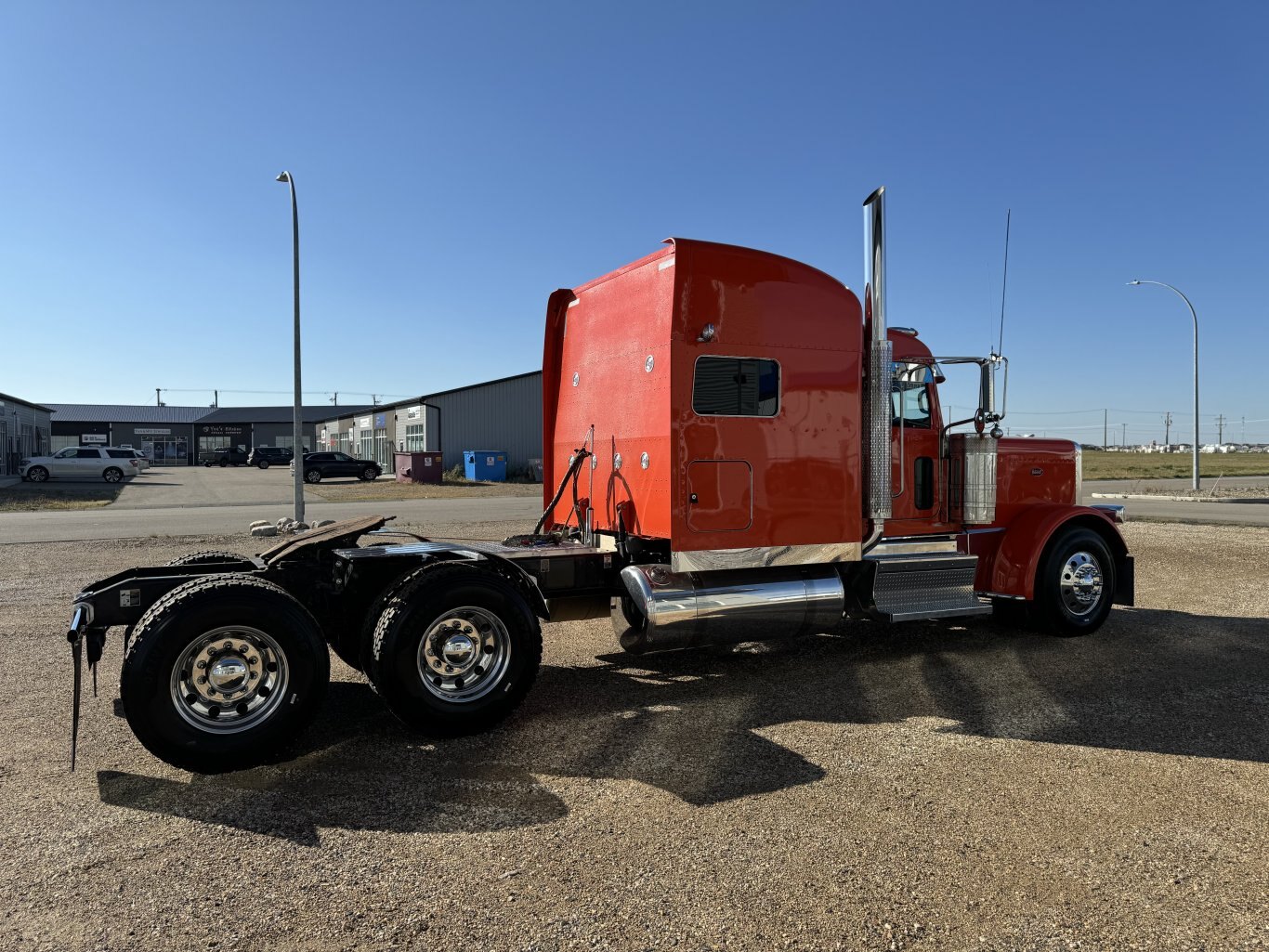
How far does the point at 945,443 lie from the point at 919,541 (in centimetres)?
93

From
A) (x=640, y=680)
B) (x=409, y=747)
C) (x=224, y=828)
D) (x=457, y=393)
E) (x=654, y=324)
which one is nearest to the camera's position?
(x=224, y=828)

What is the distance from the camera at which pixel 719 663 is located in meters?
6.90

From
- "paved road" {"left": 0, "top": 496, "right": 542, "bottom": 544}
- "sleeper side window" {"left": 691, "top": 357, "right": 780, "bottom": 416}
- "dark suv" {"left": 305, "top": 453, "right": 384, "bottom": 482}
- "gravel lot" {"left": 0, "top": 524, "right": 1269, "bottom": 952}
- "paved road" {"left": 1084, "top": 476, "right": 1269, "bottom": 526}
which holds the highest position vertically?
"sleeper side window" {"left": 691, "top": 357, "right": 780, "bottom": 416}

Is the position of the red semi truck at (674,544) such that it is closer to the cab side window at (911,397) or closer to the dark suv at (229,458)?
the cab side window at (911,397)

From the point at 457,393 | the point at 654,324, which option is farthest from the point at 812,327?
the point at 457,393

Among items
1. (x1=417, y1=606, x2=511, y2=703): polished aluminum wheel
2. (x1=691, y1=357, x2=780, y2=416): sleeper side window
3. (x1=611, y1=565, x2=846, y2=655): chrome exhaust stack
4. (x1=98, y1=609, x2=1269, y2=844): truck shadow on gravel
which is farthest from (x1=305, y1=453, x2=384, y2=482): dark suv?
(x1=417, y1=606, x2=511, y2=703): polished aluminum wheel

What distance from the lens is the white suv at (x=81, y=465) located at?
37.8 metres

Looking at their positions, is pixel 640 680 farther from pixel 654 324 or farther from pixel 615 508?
pixel 654 324

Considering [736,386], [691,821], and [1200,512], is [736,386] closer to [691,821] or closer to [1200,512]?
[691,821]

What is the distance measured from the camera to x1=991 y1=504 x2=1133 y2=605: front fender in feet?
24.6

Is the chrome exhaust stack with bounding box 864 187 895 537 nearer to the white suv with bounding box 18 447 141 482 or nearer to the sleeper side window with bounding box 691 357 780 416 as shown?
the sleeper side window with bounding box 691 357 780 416

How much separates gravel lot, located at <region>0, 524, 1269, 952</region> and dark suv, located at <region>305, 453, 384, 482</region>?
37.9 metres

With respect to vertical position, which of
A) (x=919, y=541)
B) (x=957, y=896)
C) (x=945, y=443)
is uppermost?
(x=945, y=443)

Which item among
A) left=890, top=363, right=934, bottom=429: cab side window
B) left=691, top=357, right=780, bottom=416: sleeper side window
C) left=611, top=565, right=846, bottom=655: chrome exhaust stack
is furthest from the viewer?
left=890, top=363, right=934, bottom=429: cab side window
